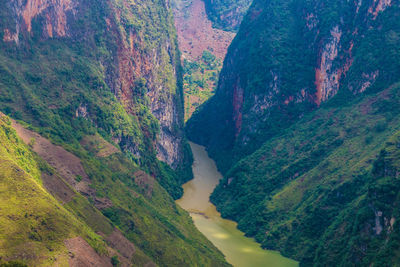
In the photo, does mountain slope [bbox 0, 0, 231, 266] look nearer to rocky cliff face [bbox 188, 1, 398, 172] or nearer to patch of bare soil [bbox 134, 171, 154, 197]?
patch of bare soil [bbox 134, 171, 154, 197]

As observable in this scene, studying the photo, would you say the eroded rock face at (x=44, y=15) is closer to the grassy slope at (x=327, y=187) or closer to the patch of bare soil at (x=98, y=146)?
the patch of bare soil at (x=98, y=146)

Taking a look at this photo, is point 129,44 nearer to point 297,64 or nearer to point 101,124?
point 101,124

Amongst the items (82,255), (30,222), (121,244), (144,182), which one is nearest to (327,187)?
(144,182)

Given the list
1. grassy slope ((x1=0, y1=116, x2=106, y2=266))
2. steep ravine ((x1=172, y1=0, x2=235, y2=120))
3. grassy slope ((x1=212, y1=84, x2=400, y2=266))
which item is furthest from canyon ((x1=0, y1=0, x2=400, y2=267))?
steep ravine ((x1=172, y1=0, x2=235, y2=120))

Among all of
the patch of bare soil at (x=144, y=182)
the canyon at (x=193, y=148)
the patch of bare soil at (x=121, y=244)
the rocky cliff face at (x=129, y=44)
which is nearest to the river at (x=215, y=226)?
the canyon at (x=193, y=148)

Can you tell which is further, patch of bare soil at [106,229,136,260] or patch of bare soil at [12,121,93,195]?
patch of bare soil at [12,121,93,195]

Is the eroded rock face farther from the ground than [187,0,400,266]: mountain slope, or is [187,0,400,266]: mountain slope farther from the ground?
the eroded rock face
